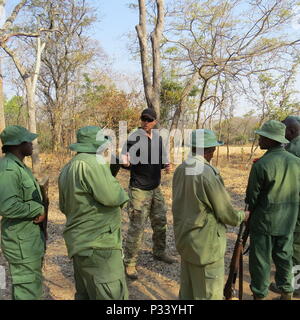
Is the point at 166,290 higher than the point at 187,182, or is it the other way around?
the point at 187,182

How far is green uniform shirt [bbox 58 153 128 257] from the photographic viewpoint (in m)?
2.13

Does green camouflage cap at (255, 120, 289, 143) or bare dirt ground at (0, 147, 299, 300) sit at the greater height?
green camouflage cap at (255, 120, 289, 143)

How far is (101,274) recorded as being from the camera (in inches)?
85.2

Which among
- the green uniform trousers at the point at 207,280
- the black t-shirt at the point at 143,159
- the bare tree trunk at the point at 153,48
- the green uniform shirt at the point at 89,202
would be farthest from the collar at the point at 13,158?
the bare tree trunk at the point at 153,48

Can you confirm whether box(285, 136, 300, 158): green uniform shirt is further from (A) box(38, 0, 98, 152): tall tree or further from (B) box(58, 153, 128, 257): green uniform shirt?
(A) box(38, 0, 98, 152): tall tree

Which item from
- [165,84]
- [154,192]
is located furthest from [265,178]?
[165,84]

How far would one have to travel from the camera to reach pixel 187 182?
86.2 inches

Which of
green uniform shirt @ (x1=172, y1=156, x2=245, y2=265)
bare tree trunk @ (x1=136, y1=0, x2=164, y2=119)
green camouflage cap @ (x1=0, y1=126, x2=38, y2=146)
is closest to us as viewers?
green uniform shirt @ (x1=172, y1=156, x2=245, y2=265)

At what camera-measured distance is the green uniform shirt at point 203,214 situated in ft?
6.96

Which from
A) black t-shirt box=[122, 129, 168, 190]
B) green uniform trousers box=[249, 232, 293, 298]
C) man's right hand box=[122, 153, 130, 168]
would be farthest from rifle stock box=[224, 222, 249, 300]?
man's right hand box=[122, 153, 130, 168]

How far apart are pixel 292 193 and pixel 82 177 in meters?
1.87

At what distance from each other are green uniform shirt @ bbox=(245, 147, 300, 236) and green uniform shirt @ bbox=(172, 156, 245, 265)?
0.56 metres

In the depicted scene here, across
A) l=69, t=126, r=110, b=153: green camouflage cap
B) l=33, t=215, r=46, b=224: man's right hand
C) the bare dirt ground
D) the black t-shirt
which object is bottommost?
the bare dirt ground
